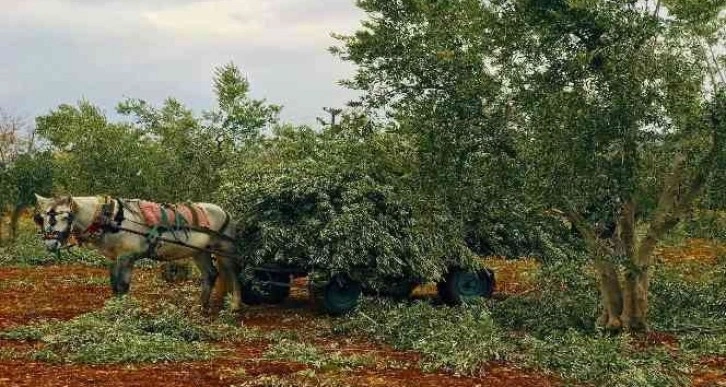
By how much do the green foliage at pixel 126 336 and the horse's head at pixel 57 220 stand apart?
137 cm

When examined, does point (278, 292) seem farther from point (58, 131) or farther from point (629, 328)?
point (58, 131)

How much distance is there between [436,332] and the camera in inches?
460

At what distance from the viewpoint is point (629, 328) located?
1245 centimetres

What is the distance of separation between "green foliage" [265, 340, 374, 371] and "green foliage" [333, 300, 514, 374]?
→ 0.94 metres

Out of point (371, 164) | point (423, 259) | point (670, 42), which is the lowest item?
point (423, 259)

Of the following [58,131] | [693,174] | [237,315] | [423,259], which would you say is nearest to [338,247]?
[423,259]

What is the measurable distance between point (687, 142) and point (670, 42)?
1.40m

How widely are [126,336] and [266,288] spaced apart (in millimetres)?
4818

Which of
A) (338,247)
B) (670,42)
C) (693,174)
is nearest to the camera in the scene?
(670,42)

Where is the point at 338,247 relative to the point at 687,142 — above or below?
below

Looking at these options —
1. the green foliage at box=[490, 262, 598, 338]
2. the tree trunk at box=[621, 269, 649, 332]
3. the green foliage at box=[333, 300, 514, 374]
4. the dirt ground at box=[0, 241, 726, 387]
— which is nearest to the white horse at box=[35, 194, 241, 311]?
the dirt ground at box=[0, 241, 726, 387]

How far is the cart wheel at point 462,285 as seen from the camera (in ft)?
51.6

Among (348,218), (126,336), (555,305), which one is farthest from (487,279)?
(126,336)

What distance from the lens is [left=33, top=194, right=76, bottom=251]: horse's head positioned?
12.9 meters
